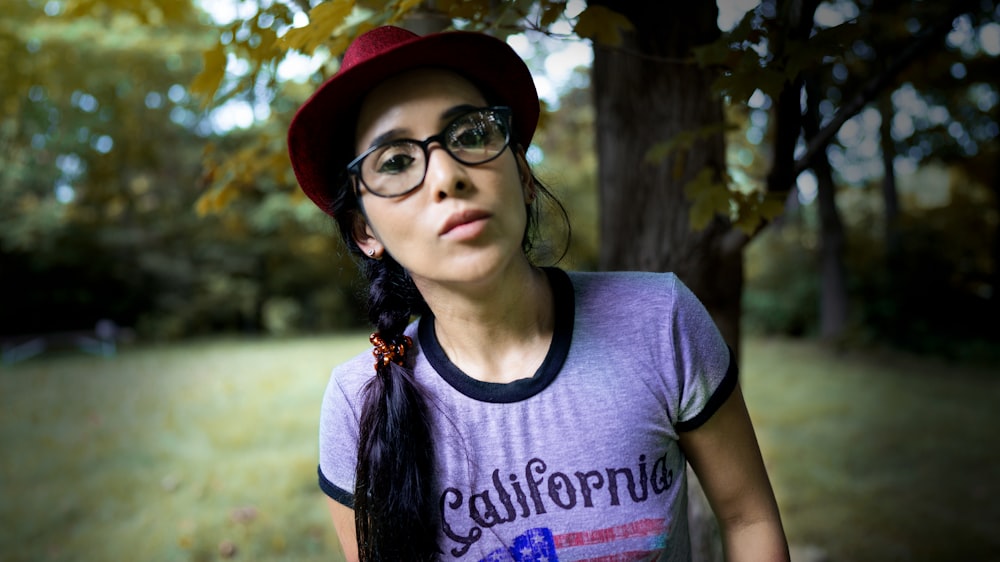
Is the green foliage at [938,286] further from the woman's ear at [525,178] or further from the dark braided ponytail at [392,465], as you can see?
the dark braided ponytail at [392,465]

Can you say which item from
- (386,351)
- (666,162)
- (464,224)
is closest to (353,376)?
(386,351)

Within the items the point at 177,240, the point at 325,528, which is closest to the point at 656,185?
the point at 325,528

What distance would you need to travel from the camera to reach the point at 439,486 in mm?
1280

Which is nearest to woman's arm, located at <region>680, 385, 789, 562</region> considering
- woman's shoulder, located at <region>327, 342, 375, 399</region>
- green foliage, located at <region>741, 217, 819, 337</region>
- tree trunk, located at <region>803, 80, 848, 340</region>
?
woman's shoulder, located at <region>327, 342, 375, 399</region>

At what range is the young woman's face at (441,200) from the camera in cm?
116

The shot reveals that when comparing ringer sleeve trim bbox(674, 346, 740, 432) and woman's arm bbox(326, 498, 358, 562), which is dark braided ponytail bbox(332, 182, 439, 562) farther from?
ringer sleeve trim bbox(674, 346, 740, 432)

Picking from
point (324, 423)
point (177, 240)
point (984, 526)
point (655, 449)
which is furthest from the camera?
point (177, 240)

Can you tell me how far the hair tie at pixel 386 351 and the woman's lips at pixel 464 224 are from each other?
0.31 meters

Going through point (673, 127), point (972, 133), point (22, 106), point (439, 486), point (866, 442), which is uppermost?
point (22, 106)

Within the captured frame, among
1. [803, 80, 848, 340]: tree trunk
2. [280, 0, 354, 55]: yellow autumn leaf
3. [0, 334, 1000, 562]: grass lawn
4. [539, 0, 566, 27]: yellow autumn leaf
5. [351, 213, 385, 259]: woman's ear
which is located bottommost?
[0, 334, 1000, 562]: grass lawn

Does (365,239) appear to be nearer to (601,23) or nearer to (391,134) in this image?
(391,134)

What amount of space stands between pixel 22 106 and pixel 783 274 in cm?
1256

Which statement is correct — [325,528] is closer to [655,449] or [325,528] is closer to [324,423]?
[324,423]

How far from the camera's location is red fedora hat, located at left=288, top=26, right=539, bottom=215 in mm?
1172
